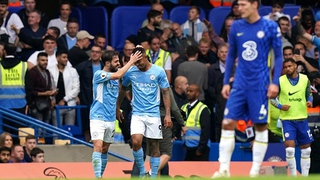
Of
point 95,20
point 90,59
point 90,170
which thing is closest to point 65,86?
point 90,59

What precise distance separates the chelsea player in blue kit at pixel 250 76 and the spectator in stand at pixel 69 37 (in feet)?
30.0

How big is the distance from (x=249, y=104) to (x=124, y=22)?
425 inches

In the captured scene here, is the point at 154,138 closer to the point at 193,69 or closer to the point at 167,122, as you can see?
the point at 167,122

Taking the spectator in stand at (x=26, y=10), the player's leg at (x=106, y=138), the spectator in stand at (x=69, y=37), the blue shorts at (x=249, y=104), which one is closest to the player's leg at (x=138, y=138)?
the player's leg at (x=106, y=138)

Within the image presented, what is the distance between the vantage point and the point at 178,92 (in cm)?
2217

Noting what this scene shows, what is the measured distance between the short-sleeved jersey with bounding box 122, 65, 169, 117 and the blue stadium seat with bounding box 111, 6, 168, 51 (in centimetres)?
684

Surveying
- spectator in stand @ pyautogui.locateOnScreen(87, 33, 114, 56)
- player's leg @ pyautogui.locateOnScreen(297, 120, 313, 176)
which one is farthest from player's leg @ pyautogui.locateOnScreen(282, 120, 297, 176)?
spectator in stand @ pyautogui.locateOnScreen(87, 33, 114, 56)

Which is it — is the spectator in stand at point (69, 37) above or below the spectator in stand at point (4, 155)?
above

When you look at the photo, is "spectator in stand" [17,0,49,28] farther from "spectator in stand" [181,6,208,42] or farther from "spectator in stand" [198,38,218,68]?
"spectator in stand" [198,38,218,68]

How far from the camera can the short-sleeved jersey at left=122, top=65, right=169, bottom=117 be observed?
58.9 ft

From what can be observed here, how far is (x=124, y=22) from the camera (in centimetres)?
2506

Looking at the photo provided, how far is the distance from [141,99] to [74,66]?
544cm

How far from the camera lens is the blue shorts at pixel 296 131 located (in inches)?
769

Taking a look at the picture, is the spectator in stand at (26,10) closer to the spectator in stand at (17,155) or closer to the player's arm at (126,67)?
the spectator in stand at (17,155)
